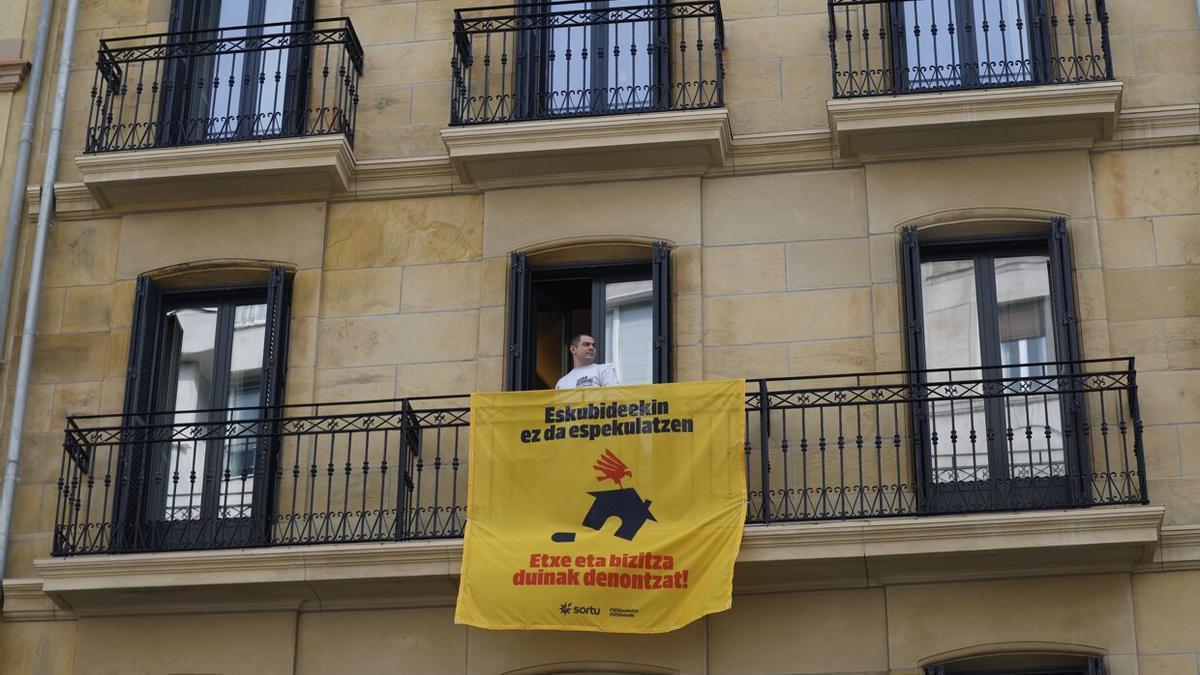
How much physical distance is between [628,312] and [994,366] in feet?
10.8

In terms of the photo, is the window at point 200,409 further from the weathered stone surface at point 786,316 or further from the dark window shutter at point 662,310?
the weathered stone surface at point 786,316

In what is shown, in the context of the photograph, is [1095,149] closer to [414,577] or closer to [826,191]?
[826,191]

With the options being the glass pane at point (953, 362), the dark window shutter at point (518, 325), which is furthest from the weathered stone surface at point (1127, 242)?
the dark window shutter at point (518, 325)

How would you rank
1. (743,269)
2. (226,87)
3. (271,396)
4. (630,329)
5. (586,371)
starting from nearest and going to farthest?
(586,371), (743,269), (271,396), (630,329), (226,87)

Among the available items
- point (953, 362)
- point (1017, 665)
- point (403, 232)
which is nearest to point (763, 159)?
point (953, 362)

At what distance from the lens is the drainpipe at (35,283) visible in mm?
16375

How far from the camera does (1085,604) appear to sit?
575 inches

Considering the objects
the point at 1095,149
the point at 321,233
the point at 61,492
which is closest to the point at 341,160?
the point at 321,233

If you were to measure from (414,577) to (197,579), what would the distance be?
1.76m

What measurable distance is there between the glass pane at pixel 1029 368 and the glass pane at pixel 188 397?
673 cm

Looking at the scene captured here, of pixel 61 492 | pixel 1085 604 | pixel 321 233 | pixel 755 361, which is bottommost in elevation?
pixel 1085 604

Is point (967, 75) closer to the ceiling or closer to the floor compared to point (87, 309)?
closer to the ceiling

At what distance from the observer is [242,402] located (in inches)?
667

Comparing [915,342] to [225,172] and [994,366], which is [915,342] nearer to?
[994,366]
